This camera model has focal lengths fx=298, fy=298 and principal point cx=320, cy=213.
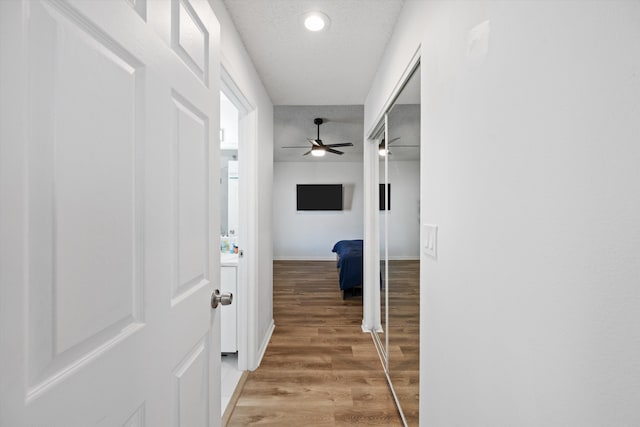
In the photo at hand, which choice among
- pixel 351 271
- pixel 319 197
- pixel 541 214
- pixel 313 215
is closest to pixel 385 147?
pixel 541 214

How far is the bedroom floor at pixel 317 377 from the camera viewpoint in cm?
182

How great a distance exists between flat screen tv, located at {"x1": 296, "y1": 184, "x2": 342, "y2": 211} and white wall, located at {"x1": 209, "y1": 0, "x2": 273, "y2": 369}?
429cm

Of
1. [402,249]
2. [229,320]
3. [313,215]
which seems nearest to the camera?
[402,249]

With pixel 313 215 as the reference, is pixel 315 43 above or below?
above

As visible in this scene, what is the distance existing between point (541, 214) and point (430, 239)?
2.08ft

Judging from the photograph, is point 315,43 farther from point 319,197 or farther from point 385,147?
point 319,197

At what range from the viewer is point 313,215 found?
7469mm

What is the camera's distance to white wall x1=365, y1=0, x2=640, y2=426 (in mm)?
450

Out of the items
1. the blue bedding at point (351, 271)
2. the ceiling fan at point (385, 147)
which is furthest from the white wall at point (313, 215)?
the ceiling fan at point (385, 147)

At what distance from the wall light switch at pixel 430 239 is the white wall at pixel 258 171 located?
1.38 meters

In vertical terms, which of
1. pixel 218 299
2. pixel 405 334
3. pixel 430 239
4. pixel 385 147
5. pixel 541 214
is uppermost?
pixel 385 147

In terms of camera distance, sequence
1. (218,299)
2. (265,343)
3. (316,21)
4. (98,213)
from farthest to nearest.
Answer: (265,343), (316,21), (218,299), (98,213)

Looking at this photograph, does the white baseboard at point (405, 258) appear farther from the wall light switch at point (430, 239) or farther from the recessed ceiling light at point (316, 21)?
the recessed ceiling light at point (316, 21)

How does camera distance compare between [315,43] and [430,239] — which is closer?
[430,239]
